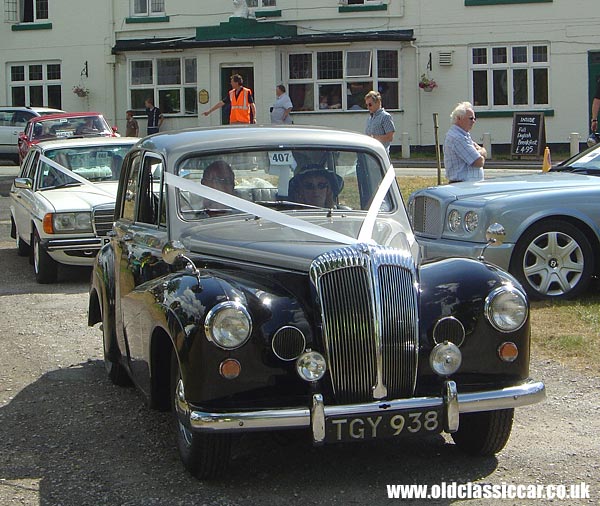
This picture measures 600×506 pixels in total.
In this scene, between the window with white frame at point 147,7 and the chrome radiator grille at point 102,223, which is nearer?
the chrome radiator grille at point 102,223

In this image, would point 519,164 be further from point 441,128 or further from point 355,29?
point 355,29

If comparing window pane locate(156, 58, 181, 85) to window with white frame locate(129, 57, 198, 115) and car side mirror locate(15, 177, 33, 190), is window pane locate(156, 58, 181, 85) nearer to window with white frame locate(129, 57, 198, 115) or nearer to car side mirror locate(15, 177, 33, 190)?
window with white frame locate(129, 57, 198, 115)

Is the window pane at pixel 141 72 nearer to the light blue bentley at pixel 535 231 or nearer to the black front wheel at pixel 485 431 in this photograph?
the light blue bentley at pixel 535 231

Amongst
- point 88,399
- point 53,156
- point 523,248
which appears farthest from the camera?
point 53,156

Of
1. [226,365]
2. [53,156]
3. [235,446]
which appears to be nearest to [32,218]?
[53,156]

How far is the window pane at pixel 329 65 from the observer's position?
104 feet

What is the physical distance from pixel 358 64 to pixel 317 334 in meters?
27.4

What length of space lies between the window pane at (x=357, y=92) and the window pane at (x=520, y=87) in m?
4.29

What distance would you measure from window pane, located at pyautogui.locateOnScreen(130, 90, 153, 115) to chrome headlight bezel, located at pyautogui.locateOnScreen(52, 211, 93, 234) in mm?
22931

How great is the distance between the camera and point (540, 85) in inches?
1196

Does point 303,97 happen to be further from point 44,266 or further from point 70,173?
point 44,266

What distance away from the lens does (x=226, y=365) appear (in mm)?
4801

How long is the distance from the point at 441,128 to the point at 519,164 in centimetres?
564

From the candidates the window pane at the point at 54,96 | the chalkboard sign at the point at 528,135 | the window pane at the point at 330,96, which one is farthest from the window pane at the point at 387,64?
the window pane at the point at 54,96
